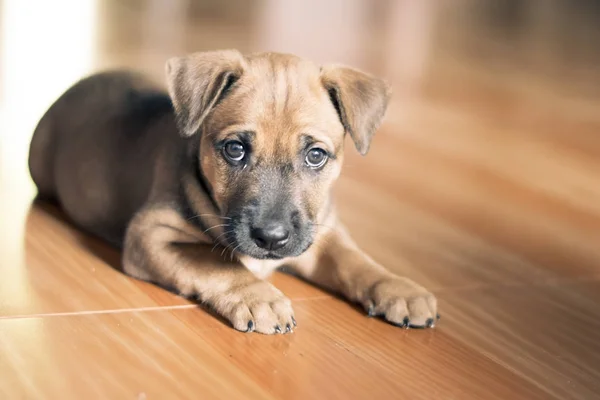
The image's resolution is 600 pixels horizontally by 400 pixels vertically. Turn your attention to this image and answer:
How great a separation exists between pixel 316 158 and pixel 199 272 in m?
0.63

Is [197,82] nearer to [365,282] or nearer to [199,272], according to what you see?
[199,272]

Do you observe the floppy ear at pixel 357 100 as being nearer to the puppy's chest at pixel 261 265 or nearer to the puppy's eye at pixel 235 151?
the puppy's eye at pixel 235 151

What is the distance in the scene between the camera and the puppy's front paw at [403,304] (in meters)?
3.75

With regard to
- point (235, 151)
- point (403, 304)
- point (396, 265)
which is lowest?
point (396, 265)

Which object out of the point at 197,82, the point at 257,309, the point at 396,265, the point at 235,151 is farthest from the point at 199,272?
the point at 396,265

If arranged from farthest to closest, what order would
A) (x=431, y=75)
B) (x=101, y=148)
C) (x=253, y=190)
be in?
(x=431, y=75)
(x=101, y=148)
(x=253, y=190)

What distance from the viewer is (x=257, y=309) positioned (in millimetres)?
3545

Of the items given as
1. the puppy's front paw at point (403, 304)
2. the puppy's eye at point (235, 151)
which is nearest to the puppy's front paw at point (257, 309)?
the puppy's front paw at point (403, 304)

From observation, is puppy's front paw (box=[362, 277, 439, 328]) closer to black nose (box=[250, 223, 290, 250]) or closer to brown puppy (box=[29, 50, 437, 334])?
brown puppy (box=[29, 50, 437, 334])

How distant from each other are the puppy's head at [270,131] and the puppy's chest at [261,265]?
309 mm

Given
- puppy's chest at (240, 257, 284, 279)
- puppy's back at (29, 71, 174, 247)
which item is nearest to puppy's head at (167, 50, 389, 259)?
puppy's chest at (240, 257, 284, 279)

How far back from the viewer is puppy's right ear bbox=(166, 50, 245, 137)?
381 cm

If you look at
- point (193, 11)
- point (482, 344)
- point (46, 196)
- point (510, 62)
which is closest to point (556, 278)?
point (482, 344)

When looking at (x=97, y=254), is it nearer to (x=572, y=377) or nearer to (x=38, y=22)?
(x=572, y=377)
